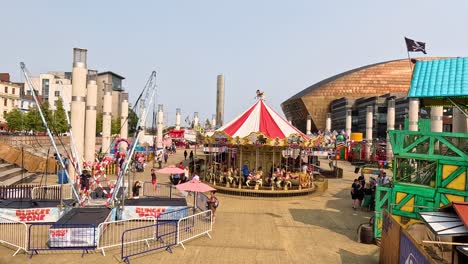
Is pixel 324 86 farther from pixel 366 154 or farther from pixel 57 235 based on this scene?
pixel 57 235

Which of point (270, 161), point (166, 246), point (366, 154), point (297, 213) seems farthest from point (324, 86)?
point (166, 246)

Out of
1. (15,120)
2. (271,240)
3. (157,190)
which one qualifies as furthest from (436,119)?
(15,120)

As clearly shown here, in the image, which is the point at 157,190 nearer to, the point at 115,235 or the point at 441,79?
the point at 115,235

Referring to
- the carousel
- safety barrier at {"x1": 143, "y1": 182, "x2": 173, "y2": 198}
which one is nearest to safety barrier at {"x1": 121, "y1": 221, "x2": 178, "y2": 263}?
safety barrier at {"x1": 143, "y1": 182, "x2": 173, "y2": 198}

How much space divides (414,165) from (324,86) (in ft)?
272

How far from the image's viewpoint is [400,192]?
38.4ft

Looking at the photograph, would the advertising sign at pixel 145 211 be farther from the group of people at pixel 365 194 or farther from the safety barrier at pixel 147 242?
the group of people at pixel 365 194

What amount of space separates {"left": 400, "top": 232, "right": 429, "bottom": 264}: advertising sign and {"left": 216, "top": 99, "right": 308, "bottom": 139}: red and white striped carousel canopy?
13.1 meters

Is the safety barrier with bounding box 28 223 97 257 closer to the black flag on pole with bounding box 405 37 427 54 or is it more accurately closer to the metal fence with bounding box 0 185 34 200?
the metal fence with bounding box 0 185 34 200

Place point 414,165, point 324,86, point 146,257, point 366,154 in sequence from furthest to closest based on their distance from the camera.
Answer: point 324,86 → point 366,154 → point 414,165 → point 146,257

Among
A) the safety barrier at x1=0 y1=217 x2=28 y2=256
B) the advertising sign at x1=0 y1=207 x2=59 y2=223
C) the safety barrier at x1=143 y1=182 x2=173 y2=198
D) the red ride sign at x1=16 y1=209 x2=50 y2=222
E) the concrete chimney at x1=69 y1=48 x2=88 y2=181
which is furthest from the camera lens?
the safety barrier at x1=143 y1=182 x2=173 y2=198

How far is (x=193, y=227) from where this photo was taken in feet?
40.7

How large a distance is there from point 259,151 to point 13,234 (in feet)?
46.9

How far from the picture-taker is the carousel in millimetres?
20516
